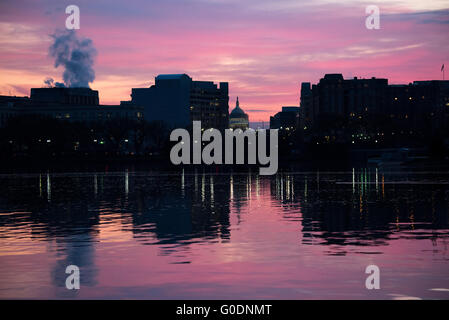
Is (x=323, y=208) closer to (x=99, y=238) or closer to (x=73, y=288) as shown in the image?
(x=99, y=238)

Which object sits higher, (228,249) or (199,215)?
(199,215)

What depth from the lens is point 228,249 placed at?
2661cm

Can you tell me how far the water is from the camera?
19656 mm

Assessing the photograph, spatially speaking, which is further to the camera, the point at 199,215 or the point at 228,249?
the point at 199,215

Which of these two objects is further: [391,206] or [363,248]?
[391,206]

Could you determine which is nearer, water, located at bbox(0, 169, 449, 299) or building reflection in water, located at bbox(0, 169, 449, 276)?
water, located at bbox(0, 169, 449, 299)

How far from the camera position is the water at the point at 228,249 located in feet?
64.5

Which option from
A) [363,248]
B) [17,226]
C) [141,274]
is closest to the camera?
[141,274]

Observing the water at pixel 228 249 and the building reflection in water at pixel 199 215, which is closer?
the water at pixel 228 249

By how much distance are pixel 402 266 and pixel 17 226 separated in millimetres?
19376

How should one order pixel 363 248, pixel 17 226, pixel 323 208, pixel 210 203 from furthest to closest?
pixel 210 203 < pixel 323 208 < pixel 17 226 < pixel 363 248

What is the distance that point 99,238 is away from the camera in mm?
30094
